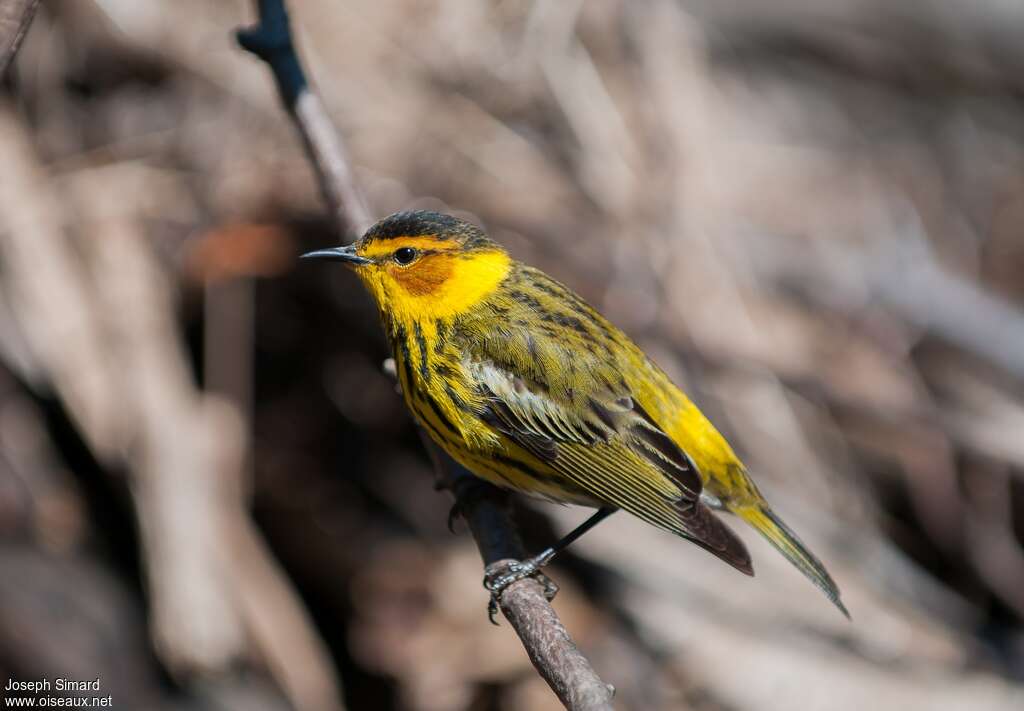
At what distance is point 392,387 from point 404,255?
218 cm

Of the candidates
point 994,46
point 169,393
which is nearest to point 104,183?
point 169,393

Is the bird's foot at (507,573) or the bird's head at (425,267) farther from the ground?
the bird's head at (425,267)

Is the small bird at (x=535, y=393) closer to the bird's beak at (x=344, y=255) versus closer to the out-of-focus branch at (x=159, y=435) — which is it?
the bird's beak at (x=344, y=255)

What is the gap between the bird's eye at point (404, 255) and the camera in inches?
126

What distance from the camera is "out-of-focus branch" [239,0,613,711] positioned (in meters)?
2.41

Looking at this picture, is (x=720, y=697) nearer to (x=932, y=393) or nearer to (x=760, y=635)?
(x=760, y=635)

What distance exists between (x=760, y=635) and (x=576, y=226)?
2038 millimetres

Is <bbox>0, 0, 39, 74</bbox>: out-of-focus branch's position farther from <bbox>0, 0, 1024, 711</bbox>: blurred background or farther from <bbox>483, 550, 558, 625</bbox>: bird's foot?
<bbox>0, 0, 1024, 711</bbox>: blurred background

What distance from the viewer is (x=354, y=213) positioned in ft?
9.95

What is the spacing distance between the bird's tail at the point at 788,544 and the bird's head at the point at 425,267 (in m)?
1.01

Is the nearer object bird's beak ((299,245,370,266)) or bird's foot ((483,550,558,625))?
bird's foot ((483,550,558,625))

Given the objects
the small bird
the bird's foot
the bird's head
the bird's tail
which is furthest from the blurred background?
the bird's foot

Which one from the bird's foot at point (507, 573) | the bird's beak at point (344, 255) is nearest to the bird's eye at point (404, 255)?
the bird's beak at point (344, 255)

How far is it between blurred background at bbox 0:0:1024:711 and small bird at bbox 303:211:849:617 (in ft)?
5.35
